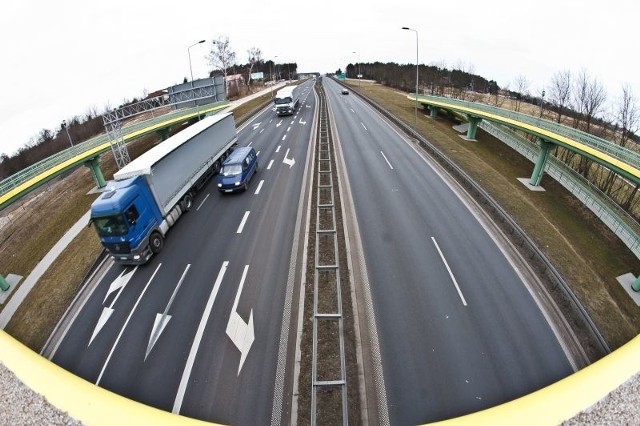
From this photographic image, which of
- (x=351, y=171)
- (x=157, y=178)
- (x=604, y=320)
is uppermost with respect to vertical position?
(x=157, y=178)

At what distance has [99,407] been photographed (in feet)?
30.7

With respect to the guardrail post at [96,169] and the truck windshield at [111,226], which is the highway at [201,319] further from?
the guardrail post at [96,169]

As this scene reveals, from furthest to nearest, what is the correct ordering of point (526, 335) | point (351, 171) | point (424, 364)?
point (351, 171)
point (526, 335)
point (424, 364)

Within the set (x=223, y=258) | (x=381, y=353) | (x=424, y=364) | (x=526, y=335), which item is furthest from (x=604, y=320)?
(x=223, y=258)

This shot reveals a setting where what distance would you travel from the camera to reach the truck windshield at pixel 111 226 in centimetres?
1530

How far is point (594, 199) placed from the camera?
2166 cm

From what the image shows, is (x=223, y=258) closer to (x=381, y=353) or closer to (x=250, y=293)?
(x=250, y=293)

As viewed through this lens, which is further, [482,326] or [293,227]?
[293,227]

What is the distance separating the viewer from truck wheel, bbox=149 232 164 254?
17.5 meters

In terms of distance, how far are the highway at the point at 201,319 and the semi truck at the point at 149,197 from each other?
3.89 ft

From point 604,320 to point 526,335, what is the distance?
441cm

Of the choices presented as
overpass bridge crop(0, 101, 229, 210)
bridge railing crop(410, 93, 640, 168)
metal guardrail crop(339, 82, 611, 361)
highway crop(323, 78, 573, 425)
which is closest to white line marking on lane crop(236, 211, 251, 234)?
highway crop(323, 78, 573, 425)

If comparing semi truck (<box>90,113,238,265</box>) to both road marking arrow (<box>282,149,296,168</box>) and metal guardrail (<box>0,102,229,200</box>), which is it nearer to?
road marking arrow (<box>282,149,296,168</box>)

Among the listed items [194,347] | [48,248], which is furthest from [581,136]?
[48,248]
